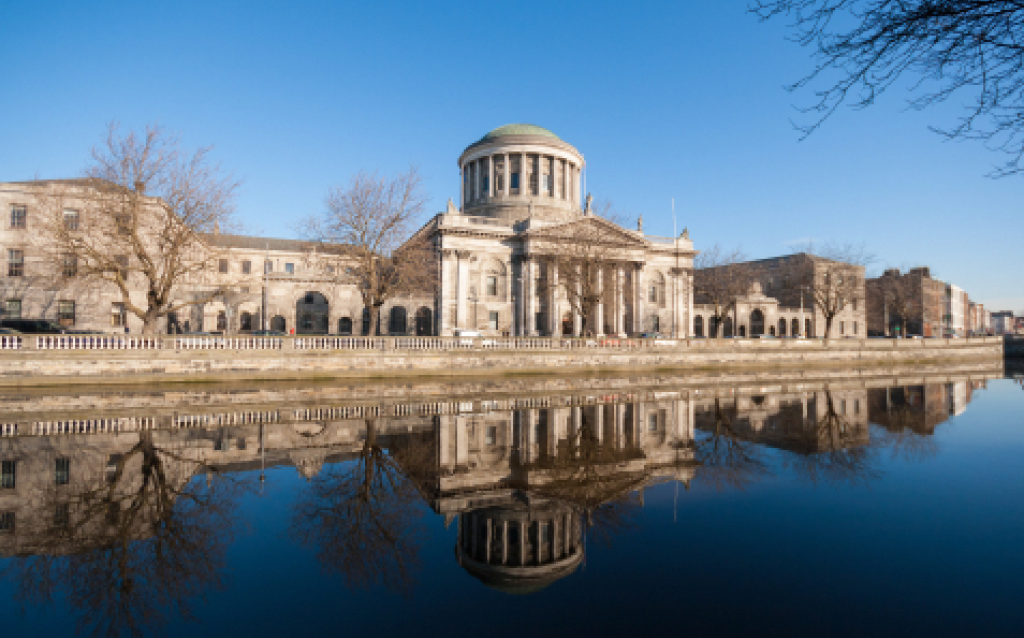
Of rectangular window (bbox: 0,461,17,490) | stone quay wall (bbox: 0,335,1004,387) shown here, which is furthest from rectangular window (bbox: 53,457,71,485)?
stone quay wall (bbox: 0,335,1004,387)

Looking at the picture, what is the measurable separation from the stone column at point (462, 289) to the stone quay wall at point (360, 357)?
16.7 meters

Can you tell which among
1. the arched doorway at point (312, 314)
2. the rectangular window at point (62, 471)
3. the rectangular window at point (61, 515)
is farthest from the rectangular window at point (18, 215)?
the rectangular window at point (61, 515)

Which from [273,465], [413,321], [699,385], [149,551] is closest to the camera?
[149,551]

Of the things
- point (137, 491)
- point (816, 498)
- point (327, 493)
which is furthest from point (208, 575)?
point (816, 498)

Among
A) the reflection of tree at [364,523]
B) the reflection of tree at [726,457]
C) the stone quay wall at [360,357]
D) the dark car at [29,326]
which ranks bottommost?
the reflection of tree at [726,457]

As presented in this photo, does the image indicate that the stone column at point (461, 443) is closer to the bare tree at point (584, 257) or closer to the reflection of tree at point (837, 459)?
the reflection of tree at point (837, 459)

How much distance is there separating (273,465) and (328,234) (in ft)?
83.4

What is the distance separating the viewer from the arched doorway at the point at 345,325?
5188 cm

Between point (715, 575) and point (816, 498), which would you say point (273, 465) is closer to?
point (715, 575)

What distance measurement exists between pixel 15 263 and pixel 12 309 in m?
3.54

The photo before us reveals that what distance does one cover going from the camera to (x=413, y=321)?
53.3 metres

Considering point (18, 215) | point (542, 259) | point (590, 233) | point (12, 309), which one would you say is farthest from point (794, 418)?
point (18, 215)

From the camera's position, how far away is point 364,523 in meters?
6.85

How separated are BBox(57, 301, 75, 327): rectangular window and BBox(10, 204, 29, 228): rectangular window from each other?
6.63 m
